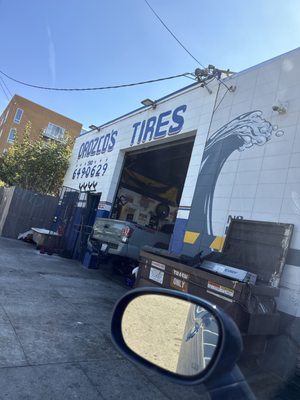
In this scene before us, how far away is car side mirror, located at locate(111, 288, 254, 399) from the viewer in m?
1.42

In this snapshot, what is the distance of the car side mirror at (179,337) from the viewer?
1424 millimetres

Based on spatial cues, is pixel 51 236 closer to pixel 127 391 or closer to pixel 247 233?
pixel 247 233

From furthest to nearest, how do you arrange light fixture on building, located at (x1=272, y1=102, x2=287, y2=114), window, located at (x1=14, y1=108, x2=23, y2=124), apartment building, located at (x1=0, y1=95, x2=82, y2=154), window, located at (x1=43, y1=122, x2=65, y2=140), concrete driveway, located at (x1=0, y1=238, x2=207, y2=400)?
window, located at (x1=43, y1=122, x2=65, y2=140), window, located at (x1=14, y1=108, x2=23, y2=124), apartment building, located at (x1=0, y1=95, x2=82, y2=154), light fixture on building, located at (x1=272, y1=102, x2=287, y2=114), concrete driveway, located at (x1=0, y1=238, x2=207, y2=400)

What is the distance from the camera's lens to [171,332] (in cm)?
198

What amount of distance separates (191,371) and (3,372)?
2708mm

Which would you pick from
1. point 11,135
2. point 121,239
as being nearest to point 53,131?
point 11,135

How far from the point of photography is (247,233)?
6.75 meters

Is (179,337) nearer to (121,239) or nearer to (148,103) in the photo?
(121,239)

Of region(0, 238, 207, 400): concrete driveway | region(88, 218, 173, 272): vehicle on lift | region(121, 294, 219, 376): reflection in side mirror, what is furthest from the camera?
region(88, 218, 173, 272): vehicle on lift

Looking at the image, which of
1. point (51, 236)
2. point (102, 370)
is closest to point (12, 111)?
point (51, 236)

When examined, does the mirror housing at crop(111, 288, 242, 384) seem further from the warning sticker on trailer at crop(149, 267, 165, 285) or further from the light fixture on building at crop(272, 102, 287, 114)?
the light fixture on building at crop(272, 102, 287, 114)

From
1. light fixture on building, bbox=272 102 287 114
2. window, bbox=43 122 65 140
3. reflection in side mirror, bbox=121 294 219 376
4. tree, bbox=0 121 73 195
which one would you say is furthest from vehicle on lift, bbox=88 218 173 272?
window, bbox=43 122 65 140

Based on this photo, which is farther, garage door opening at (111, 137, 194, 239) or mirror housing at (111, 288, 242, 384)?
garage door opening at (111, 137, 194, 239)

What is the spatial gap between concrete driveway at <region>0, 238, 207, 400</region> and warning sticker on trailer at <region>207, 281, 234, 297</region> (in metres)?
1.22
